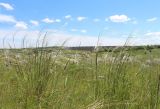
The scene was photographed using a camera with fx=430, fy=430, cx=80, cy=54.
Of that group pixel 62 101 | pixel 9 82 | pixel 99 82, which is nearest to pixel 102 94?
pixel 99 82

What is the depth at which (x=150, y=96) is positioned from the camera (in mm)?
4301

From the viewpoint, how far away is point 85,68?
5.58 metres

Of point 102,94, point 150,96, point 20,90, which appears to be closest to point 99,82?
point 102,94

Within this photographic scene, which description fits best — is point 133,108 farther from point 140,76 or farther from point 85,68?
point 85,68

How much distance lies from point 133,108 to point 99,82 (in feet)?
1.69

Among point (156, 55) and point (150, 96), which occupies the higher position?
point (156, 55)

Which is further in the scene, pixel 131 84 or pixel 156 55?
pixel 156 55

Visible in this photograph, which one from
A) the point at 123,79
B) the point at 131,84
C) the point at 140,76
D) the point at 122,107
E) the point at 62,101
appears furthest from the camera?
the point at 140,76

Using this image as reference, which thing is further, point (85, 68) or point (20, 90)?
point (85, 68)

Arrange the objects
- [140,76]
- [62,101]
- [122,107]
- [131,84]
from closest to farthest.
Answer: [62,101], [122,107], [131,84], [140,76]

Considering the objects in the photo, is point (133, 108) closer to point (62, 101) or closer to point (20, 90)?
point (62, 101)

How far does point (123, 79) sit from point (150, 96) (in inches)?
12.7

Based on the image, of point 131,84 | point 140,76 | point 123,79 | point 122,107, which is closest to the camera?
point 122,107

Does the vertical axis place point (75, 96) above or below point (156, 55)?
below
